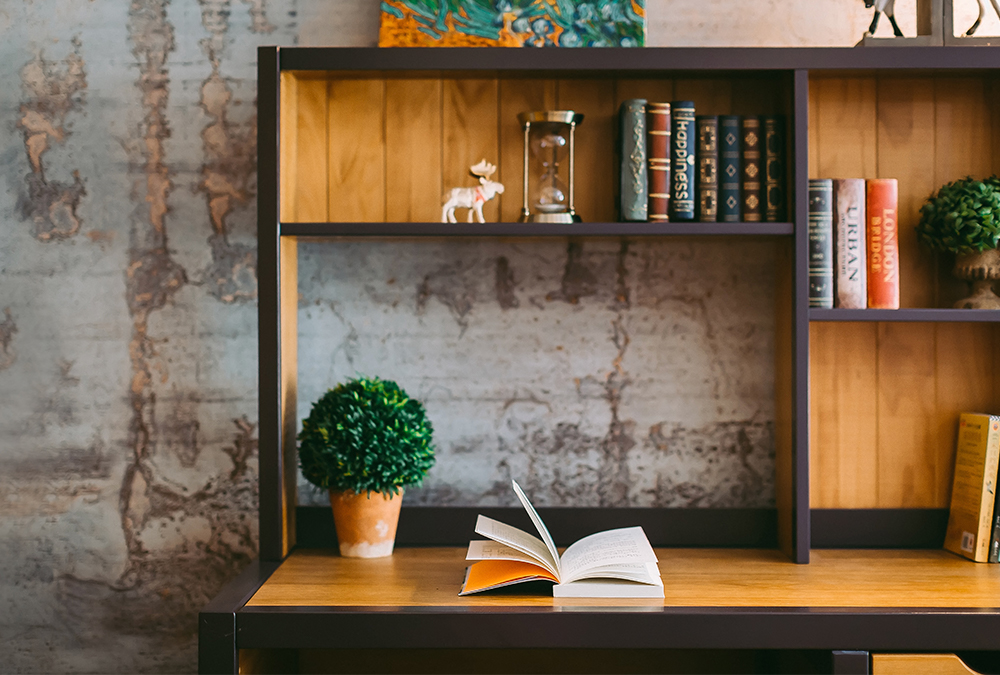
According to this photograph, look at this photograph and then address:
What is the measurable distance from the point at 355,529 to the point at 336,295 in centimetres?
59

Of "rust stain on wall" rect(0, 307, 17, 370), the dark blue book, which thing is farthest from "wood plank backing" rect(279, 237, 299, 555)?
the dark blue book

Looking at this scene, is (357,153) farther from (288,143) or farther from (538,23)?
(538,23)

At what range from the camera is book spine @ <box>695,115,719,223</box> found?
1.70 metres

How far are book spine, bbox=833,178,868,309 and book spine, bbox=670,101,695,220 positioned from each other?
33cm

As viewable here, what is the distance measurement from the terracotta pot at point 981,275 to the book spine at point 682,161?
66cm

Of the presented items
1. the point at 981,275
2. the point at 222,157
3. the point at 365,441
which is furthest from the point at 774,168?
the point at 222,157

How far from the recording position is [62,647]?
193 centimetres

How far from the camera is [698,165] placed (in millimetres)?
1718

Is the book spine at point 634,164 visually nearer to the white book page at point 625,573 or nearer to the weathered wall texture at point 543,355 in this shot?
the weathered wall texture at point 543,355

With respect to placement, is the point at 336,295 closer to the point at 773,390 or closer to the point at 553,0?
the point at 553,0

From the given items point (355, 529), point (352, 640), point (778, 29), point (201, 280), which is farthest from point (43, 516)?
point (778, 29)

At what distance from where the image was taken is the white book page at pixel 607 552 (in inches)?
57.7

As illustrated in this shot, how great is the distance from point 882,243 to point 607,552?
3.08 ft

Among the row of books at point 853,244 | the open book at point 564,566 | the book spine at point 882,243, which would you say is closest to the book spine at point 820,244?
the row of books at point 853,244
